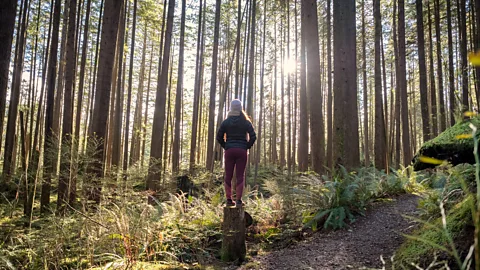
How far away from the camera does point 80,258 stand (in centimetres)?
354

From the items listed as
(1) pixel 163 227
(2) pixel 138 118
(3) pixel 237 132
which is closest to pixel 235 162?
(3) pixel 237 132

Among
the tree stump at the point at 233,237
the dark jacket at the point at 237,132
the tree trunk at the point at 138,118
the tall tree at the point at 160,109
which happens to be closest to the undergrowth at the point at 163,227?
the tree stump at the point at 233,237

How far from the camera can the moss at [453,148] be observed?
203 cm

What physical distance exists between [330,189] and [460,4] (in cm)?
1047

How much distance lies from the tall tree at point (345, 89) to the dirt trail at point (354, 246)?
1.85 m

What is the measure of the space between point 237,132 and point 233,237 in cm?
166

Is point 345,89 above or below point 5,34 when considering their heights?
above

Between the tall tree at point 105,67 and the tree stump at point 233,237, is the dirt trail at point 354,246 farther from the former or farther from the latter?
the tall tree at point 105,67

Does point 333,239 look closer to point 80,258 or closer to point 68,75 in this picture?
point 80,258

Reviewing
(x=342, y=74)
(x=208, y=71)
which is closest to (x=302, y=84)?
(x=342, y=74)

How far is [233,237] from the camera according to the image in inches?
161

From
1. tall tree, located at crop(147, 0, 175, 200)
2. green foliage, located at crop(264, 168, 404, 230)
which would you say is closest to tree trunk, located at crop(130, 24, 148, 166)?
tall tree, located at crop(147, 0, 175, 200)

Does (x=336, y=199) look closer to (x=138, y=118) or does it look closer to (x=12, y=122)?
(x=12, y=122)

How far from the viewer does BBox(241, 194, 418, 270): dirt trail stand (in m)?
3.20
